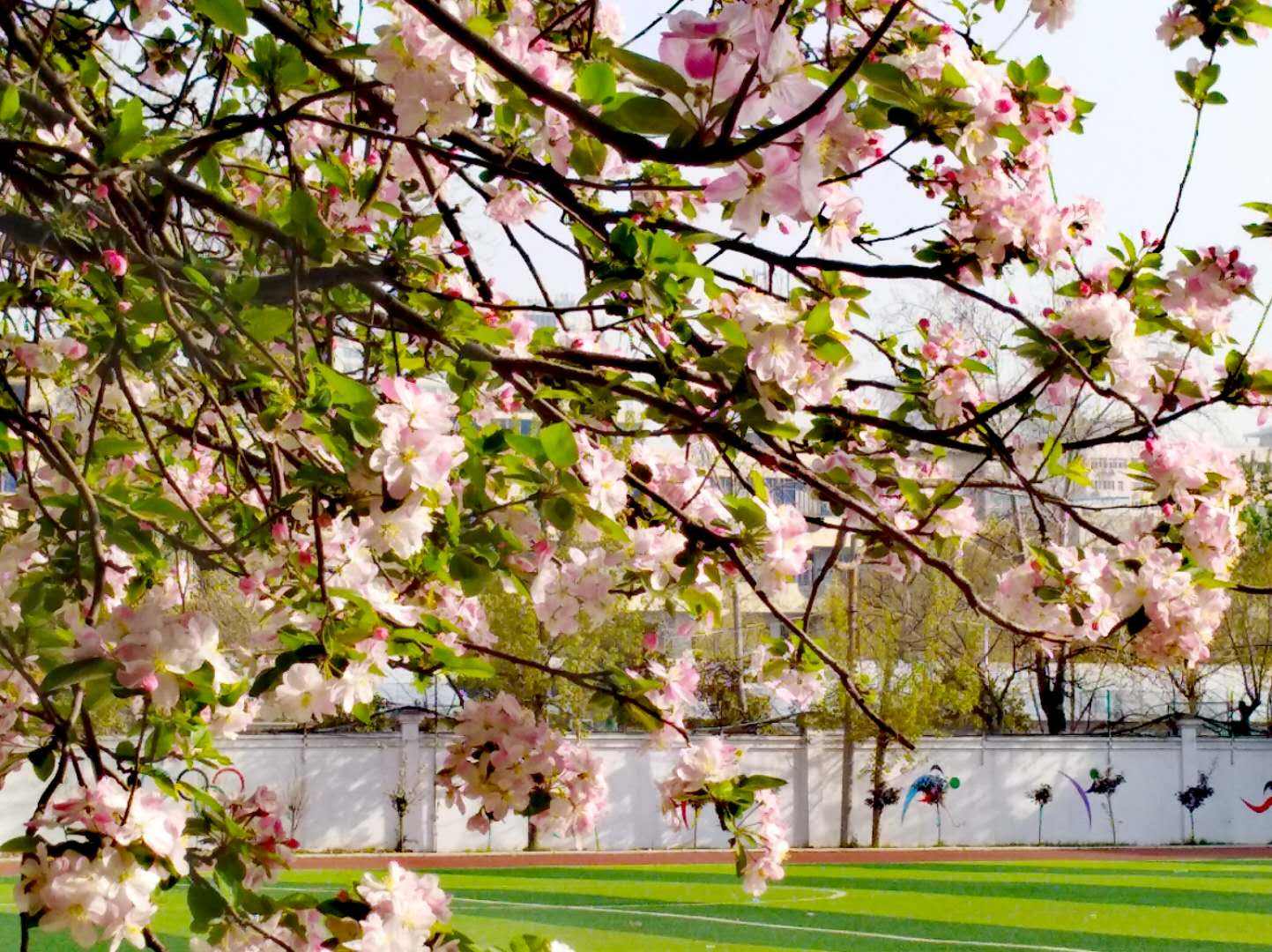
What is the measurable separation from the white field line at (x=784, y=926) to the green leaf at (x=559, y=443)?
8.74 m

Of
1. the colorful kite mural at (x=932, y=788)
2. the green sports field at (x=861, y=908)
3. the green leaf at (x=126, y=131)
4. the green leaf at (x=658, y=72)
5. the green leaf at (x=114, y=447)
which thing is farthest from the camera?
the colorful kite mural at (x=932, y=788)

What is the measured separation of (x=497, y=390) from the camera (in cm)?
304

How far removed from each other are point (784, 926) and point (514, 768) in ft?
28.1

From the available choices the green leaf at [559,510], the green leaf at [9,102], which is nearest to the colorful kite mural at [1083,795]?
the green leaf at [559,510]

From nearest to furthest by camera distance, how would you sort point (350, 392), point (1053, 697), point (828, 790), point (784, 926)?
point (350, 392), point (784, 926), point (828, 790), point (1053, 697)

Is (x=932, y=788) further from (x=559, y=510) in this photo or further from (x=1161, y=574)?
(x=559, y=510)

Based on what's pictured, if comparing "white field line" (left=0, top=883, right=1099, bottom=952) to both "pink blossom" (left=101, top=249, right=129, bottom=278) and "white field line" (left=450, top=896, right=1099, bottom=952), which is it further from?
"pink blossom" (left=101, top=249, right=129, bottom=278)

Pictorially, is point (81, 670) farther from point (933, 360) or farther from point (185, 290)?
point (933, 360)

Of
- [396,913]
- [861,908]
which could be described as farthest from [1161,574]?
[861,908]

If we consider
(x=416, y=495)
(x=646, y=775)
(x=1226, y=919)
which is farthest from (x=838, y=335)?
(x=646, y=775)

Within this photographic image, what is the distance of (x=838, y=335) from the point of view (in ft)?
6.03

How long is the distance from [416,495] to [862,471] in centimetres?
116

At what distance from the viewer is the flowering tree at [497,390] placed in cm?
158

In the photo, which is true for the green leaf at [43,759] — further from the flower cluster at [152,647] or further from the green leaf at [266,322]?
the green leaf at [266,322]
